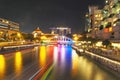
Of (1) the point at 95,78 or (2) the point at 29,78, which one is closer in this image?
(2) the point at 29,78

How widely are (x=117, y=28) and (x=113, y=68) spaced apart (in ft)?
151

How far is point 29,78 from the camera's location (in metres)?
24.8

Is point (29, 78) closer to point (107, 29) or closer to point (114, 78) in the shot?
point (114, 78)

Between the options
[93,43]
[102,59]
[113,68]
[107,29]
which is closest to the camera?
[113,68]

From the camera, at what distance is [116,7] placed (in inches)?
3479

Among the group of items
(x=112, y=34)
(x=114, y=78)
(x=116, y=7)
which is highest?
(x=116, y=7)

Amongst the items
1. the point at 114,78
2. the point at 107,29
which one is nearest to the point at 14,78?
the point at 114,78

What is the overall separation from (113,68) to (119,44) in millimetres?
39960

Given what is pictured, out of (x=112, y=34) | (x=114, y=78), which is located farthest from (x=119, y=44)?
(x=114, y=78)

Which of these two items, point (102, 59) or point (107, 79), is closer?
point (107, 79)

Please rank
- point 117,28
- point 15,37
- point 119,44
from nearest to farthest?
1. point 119,44
2. point 117,28
3. point 15,37

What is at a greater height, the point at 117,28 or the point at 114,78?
the point at 117,28

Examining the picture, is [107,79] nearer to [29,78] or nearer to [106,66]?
[29,78]

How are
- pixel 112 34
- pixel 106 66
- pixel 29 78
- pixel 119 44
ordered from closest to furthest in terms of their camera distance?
pixel 29 78 → pixel 106 66 → pixel 119 44 → pixel 112 34
